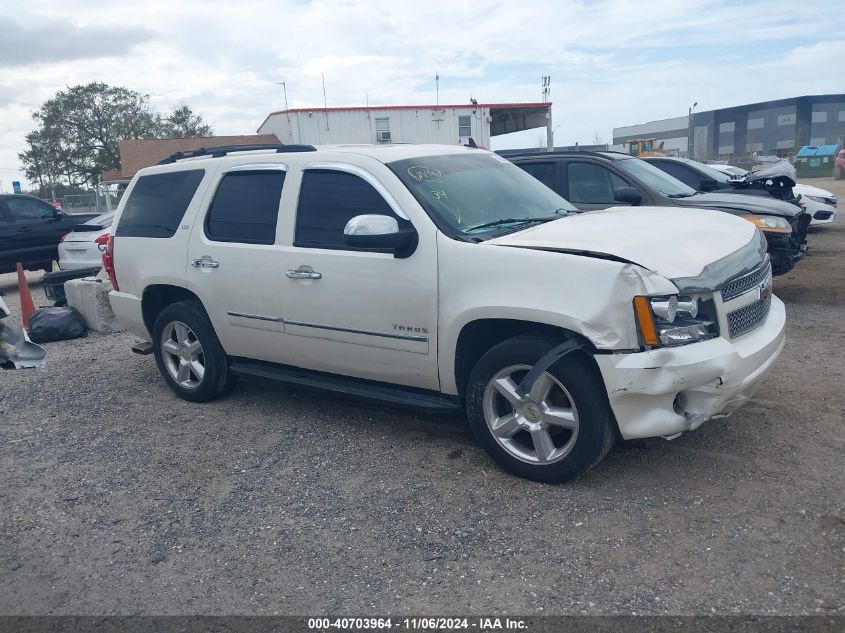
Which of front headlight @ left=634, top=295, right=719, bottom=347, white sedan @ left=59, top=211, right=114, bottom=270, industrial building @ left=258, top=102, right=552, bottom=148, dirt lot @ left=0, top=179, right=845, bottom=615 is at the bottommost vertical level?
dirt lot @ left=0, top=179, right=845, bottom=615

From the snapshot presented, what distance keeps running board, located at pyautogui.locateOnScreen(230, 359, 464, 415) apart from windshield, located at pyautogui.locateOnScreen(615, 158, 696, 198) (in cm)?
442

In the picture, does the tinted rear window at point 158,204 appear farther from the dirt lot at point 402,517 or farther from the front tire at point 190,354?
the dirt lot at point 402,517

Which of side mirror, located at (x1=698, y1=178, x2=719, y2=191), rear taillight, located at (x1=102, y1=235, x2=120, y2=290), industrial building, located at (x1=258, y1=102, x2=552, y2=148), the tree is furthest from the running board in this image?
the tree

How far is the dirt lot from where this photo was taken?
309 centimetres

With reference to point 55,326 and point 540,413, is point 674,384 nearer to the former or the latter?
point 540,413

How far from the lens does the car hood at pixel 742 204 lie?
753cm

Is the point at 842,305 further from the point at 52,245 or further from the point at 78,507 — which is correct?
the point at 52,245

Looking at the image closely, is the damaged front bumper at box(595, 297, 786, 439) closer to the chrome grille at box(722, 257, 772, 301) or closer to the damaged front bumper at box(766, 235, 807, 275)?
the chrome grille at box(722, 257, 772, 301)

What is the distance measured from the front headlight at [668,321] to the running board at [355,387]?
49.6 inches

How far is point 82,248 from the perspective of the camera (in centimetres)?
1213

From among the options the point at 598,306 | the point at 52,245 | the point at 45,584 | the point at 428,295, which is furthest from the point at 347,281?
the point at 52,245

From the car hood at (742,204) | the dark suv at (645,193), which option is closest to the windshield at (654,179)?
the dark suv at (645,193)

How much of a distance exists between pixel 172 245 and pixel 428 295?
2.46 meters

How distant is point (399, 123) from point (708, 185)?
28264 mm
